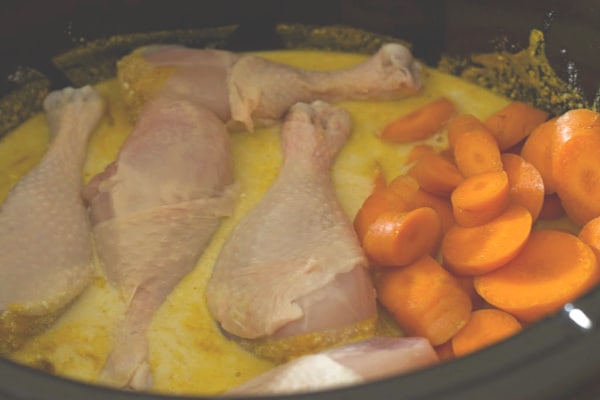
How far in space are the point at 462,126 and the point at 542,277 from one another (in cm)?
45

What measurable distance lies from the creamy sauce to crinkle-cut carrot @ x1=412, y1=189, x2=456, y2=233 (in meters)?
0.15

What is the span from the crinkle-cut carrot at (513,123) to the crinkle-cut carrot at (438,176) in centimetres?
14

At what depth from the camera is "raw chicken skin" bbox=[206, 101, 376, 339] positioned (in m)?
1.38

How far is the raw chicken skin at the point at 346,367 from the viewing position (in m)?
Answer: 1.14

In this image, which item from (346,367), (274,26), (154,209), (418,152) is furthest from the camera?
(274,26)

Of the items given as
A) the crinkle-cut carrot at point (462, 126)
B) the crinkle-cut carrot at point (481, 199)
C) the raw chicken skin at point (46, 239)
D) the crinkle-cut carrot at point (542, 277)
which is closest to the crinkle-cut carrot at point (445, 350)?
the crinkle-cut carrot at point (542, 277)

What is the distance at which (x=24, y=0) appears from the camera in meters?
1.83

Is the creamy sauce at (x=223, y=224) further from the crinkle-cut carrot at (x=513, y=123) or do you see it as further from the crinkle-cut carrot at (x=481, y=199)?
the crinkle-cut carrot at (x=481, y=199)

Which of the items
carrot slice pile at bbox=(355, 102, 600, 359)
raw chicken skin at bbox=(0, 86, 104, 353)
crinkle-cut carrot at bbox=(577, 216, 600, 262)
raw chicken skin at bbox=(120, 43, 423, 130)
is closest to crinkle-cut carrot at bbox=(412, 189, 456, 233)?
carrot slice pile at bbox=(355, 102, 600, 359)

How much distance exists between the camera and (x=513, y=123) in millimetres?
1750

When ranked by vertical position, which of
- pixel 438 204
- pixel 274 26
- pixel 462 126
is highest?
pixel 274 26

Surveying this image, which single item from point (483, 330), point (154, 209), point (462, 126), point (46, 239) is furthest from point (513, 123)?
point (46, 239)

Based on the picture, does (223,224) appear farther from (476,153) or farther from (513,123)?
(513,123)

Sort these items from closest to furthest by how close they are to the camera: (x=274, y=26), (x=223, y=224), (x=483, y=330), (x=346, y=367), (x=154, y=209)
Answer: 1. (x=346, y=367)
2. (x=483, y=330)
3. (x=154, y=209)
4. (x=223, y=224)
5. (x=274, y=26)
